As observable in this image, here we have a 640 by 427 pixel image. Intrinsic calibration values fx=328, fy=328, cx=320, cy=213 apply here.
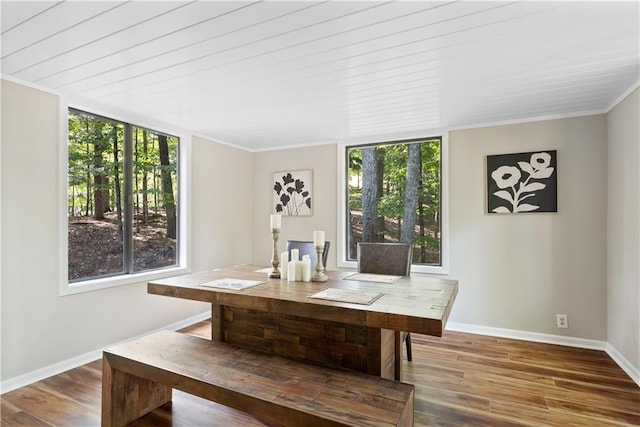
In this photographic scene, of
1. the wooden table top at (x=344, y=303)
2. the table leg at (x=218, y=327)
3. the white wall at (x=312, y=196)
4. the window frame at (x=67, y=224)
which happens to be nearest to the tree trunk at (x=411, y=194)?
the white wall at (x=312, y=196)

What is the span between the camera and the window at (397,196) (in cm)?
386

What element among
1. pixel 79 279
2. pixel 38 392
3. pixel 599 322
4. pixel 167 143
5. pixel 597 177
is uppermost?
pixel 167 143

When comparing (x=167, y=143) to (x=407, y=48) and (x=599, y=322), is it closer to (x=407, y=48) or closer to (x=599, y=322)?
(x=407, y=48)

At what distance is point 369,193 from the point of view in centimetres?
418

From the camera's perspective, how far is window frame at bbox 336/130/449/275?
3697 mm

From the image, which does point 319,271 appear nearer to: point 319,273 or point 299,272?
point 319,273

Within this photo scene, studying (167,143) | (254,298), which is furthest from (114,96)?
(254,298)

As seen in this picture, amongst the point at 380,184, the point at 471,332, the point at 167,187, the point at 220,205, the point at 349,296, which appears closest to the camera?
the point at 349,296

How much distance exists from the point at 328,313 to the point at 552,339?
111 inches

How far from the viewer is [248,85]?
2.53 metres

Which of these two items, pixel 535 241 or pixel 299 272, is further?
pixel 535 241

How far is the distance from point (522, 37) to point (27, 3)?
99.5 inches

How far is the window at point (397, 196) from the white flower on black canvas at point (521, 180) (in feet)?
2.03

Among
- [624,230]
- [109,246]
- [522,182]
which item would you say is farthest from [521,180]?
[109,246]
